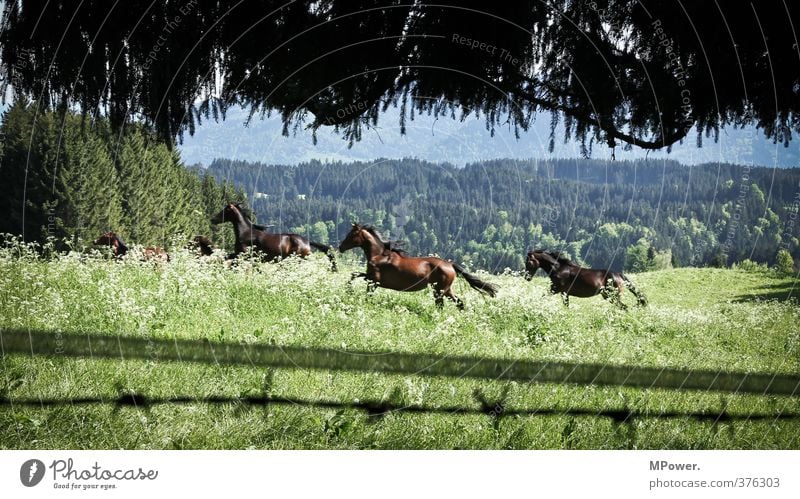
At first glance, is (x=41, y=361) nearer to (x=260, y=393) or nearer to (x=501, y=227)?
(x=260, y=393)

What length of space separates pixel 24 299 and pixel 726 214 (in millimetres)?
4109

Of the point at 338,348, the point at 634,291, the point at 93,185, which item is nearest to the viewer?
the point at 93,185

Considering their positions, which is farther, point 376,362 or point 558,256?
point 558,256

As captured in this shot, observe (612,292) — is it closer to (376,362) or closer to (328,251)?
(376,362)

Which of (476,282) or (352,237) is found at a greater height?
(352,237)

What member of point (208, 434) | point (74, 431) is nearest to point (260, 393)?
point (208, 434)

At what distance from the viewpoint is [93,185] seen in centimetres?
414

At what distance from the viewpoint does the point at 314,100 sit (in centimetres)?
446

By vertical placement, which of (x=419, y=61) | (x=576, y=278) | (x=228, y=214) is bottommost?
(x=576, y=278)

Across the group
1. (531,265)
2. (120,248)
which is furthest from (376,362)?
(120,248)

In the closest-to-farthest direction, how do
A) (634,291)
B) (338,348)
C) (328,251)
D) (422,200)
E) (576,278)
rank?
(338,348)
(328,251)
(422,200)
(576,278)
(634,291)

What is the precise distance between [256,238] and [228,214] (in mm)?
204

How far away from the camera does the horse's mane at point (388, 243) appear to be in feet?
14.5

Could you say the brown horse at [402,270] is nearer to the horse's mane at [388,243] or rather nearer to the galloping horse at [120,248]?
the horse's mane at [388,243]
